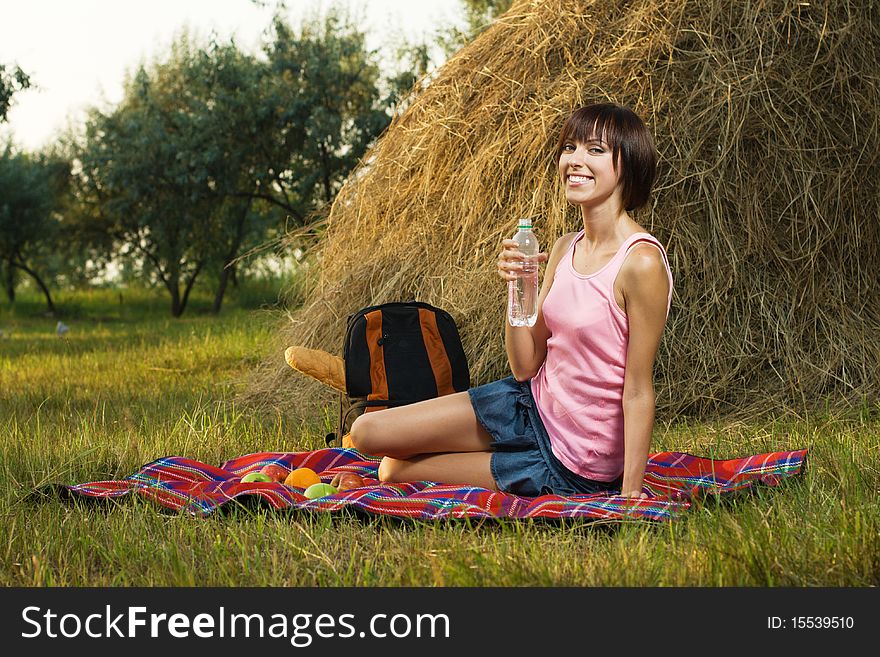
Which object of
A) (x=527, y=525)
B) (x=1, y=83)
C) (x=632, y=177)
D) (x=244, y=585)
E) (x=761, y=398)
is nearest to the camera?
(x=244, y=585)

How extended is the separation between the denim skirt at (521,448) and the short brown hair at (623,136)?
30.4 inches

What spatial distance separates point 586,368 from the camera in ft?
9.84

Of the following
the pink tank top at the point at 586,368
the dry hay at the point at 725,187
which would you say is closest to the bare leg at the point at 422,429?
the pink tank top at the point at 586,368

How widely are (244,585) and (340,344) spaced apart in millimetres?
3227

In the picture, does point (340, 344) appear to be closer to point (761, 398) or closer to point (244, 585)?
point (761, 398)

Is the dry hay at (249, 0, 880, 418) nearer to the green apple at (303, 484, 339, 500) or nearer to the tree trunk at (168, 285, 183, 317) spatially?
the green apple at (303, 484, 339, 500)

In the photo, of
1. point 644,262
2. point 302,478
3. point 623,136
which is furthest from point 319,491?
point 623,136

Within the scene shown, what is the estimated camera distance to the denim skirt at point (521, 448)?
3104 millimetres

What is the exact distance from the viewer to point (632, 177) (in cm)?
297

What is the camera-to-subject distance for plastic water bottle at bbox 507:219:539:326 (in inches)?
115

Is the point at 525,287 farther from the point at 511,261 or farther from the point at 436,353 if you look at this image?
the point at 436,353

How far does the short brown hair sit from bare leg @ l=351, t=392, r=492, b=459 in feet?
3.00
